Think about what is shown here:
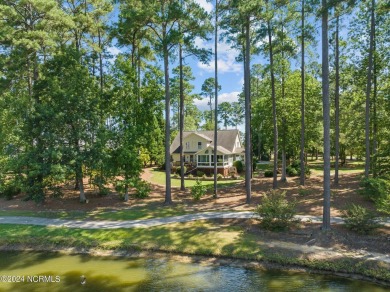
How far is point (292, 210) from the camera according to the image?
1366 cm

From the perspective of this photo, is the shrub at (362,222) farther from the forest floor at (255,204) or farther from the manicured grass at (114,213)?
the manicured grass at (114,213)

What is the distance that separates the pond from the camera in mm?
9477

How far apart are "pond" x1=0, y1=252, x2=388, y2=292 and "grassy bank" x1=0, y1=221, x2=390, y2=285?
74cm

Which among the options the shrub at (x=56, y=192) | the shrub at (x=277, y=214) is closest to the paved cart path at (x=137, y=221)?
the shrub at (x=277, y=214)

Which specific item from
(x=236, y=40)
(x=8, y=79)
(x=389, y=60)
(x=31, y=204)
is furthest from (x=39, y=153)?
(x=389, y=60)

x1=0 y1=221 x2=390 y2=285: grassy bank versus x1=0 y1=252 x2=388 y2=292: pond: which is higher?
x1=0 y1=221 x2=390 y2=285: grassy bank

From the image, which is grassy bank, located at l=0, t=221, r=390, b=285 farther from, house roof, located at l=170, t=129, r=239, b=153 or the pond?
house roof, located at l=170, t=129, r=239, b=153

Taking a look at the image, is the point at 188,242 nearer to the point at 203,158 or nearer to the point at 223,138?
the point at 203,158

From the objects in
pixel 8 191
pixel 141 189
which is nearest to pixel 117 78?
pixel 141 189

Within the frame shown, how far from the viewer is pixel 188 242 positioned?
12.9m

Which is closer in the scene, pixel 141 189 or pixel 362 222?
pixel 362 222

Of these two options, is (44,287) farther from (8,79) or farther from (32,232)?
(8,79)

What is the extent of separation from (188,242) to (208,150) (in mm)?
23964

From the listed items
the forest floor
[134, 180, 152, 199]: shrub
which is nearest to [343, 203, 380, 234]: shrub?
the forest floor
